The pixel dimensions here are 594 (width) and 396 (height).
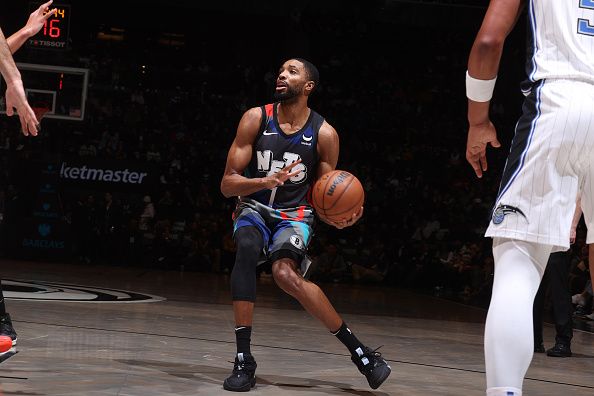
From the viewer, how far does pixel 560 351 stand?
6.70m

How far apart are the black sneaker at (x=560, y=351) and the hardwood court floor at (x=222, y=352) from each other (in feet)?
0.36

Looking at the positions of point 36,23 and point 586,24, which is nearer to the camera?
point 586,24

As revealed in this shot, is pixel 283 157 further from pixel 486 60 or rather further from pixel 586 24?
pixel 586 24

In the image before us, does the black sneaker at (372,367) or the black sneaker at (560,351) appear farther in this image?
the black sneaker at (560,351)

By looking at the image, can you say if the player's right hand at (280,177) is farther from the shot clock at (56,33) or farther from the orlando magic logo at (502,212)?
the shot clock at (56,33)

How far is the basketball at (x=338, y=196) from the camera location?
4562 millimetres

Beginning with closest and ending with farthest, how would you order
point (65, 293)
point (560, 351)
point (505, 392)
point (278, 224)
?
point (505, 392)
point (278, 224)
point (560, 351)
point (65, 293)

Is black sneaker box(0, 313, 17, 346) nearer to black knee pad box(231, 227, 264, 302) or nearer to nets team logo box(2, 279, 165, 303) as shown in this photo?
black knee pad box(231, 227, 264, 302)

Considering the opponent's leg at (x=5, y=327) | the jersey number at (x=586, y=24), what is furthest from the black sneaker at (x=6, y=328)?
the jersey number at (x=586, y=24)

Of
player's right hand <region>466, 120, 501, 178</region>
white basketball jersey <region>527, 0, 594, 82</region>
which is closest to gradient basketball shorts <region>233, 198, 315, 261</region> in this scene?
player's right hand <region>466, 120, 501, 178</region>

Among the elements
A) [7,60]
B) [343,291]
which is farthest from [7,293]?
[343,291]

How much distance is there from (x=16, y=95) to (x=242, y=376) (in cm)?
167

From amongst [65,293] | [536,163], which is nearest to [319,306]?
[536,163]

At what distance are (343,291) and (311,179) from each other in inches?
350
